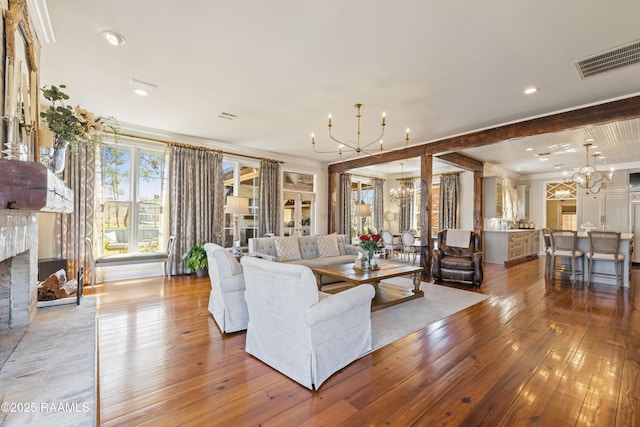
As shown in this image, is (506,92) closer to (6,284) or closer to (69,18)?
(69,18)

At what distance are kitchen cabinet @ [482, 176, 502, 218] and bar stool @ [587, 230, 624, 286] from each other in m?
3.09

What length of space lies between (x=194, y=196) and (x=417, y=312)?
4816 mm

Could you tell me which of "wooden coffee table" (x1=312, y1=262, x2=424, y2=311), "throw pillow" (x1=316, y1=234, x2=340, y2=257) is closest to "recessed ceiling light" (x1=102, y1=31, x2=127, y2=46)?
"wooden coffee table" (x1=312, y1=262, x2=424, y2=311)

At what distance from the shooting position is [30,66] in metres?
2.10

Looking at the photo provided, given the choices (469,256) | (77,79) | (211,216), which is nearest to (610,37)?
(469,256)

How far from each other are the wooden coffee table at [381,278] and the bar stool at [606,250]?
3.68 meters

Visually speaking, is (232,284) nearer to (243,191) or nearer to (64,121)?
(64,121)

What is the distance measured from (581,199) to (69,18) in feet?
40.2

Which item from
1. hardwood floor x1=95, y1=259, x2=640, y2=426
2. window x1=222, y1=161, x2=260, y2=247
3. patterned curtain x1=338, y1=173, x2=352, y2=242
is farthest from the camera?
patterned curtain x1=338, y1=173, x2=352, y2=242

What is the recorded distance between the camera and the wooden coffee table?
3828 mm

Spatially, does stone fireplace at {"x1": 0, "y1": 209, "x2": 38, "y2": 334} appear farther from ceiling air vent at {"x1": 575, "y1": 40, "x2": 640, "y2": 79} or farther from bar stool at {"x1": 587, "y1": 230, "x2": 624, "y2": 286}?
bar stool at {"x1": 587, "y1": 230, "x2": 624, "y2": 286}

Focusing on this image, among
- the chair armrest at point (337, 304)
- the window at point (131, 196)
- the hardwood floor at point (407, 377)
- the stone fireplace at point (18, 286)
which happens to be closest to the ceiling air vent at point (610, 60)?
the hardwood floor at point (407, 377)

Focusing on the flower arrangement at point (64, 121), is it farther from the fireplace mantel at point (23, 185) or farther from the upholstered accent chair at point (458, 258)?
the upholstered accent chair at point (458, 258)

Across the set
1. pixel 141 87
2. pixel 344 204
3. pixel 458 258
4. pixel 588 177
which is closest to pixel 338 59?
pixel 141 87
